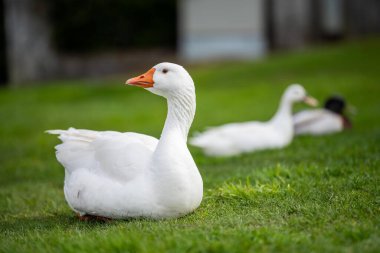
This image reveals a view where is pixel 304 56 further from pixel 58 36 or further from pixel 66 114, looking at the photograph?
pixel 58 36

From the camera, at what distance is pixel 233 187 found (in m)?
4.79

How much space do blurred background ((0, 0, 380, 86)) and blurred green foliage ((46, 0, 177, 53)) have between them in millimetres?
246

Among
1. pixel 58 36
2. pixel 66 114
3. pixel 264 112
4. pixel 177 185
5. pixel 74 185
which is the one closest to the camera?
pixel 177 185

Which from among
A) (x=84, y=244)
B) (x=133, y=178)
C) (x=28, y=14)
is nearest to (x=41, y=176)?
(x=133, y=178)

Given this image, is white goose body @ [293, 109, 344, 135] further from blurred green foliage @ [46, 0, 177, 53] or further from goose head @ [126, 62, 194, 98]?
blurred green foliage @ [46, 0, 177, 53]

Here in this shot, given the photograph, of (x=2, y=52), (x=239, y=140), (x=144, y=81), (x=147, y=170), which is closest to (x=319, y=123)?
(x=239, y=140)

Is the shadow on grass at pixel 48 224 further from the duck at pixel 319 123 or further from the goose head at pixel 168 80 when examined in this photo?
the duck at pixel 319 123

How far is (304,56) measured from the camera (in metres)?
18.1

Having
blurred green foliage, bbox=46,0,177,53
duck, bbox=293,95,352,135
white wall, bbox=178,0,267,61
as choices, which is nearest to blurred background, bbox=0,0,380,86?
white wall, bbox=178,0,267,61

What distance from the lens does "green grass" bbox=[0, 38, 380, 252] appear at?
3.51 meters

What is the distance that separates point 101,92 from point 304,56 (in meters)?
6.99

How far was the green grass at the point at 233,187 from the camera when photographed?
3512 millimetres

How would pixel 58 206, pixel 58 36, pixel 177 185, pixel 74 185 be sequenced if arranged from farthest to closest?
pixel 58 36 < pixel 58 206 < pixel 74 185 < pixel 177 185

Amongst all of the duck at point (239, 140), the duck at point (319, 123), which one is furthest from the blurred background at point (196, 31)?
the duck at point (239, 140)
